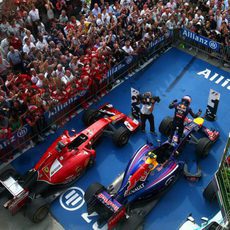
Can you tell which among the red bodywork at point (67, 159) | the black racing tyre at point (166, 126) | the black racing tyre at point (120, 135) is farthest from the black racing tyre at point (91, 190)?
the black racing tyre at point (166, 126)

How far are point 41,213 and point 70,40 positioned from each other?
7.36 m

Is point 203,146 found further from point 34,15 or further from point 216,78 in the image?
point 34,15

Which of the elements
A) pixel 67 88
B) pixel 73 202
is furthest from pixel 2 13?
pixel 73 202

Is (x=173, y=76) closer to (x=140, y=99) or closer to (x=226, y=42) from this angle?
(x=226, y=42)

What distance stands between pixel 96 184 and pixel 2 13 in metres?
8.63

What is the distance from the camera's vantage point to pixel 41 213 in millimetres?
11023

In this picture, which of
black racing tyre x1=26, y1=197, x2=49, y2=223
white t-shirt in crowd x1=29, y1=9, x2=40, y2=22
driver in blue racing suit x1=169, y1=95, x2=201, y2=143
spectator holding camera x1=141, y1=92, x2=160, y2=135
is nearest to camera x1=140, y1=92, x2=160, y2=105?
spectator holding camera x1=141, y1=92, x2=160, y2=135

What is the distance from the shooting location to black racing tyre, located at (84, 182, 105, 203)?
10883 mm

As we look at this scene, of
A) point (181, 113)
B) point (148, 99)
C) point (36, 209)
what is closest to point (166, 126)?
point (181, 113)

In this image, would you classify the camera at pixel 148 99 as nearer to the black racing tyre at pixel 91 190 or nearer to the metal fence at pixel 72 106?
the metal fence at pixel 72 106

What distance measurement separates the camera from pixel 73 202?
459 inches

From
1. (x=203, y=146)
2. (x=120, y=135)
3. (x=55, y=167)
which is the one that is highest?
(x=55, y=167)

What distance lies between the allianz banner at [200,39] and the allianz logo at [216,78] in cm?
105

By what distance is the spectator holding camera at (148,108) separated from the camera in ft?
41.0
